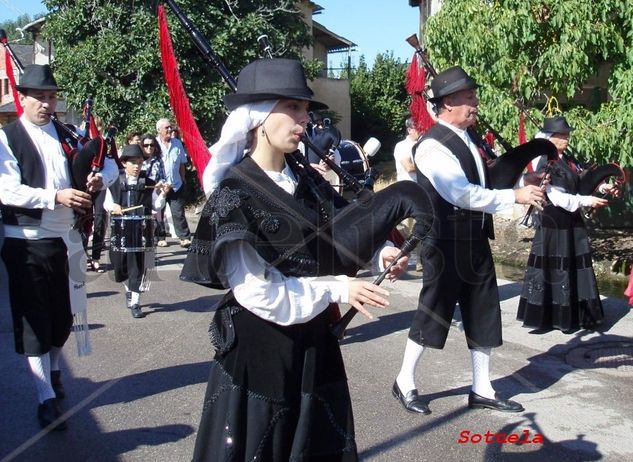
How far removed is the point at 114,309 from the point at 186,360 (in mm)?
2156

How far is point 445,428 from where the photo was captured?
4.62 metres

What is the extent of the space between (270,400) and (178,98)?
457cm

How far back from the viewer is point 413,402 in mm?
4887

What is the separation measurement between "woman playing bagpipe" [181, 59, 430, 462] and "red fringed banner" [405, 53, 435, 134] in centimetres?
605

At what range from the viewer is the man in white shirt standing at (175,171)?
1158 centimetres

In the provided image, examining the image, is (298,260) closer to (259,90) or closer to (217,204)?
(217,204)

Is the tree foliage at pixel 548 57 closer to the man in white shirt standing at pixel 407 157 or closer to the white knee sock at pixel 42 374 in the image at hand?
the man in white shirt standing at pixel 407 157

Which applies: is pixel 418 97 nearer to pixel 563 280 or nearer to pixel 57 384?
pixel 563 280

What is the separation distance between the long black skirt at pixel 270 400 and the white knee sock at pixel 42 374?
228 cm

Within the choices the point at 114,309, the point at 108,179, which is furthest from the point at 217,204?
the point at 114,309

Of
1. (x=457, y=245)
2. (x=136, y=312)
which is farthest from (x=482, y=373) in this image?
(x=136, y=312)

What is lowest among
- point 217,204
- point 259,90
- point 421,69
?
point 217,204

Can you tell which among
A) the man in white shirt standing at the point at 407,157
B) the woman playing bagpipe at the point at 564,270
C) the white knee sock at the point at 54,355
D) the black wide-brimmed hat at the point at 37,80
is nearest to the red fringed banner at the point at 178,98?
the black wide-brimmed hat at the point at 37,80

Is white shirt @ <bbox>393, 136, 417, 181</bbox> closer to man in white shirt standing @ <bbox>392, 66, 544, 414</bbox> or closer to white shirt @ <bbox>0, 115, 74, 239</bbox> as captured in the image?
man in white shirt standing @ <bbox>392, 66, 544, 414</bbox>
